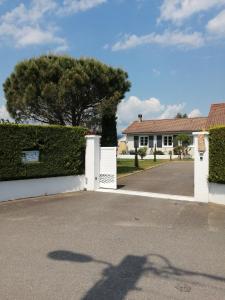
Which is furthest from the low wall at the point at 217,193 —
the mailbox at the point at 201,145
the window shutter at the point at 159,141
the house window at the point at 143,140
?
the house window at the point at 143,140

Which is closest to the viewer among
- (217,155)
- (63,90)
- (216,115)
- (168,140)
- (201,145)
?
(217,155)

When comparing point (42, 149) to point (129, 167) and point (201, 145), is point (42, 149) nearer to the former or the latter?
point (201, 145)

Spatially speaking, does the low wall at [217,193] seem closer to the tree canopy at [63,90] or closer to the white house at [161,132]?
the tree canopy at [63,90]


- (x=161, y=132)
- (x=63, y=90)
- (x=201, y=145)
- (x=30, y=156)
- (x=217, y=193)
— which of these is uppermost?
(x=63, y=90)

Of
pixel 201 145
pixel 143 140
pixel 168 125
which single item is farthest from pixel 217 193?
pixel 168 125

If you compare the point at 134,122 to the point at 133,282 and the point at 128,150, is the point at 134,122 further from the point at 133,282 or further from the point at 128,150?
the point at 133,282

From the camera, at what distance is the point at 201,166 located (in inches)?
456

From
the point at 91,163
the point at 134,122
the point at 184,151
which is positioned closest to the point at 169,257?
the point at 91,163

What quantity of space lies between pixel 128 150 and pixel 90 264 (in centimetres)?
4217

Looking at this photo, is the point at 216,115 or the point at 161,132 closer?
the point at 216,115

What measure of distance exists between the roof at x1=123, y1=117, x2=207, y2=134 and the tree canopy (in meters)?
24.2

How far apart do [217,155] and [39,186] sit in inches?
251

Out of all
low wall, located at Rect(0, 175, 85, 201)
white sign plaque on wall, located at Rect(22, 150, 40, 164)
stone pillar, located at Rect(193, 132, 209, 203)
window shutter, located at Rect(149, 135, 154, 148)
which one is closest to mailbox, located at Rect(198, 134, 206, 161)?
stone pillar, located at Rect(193, 132, 209, 203)

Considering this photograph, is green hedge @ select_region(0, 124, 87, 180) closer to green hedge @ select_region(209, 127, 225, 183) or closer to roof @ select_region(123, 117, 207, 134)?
green hedge @ select_region(209, 127, 225, 183)
